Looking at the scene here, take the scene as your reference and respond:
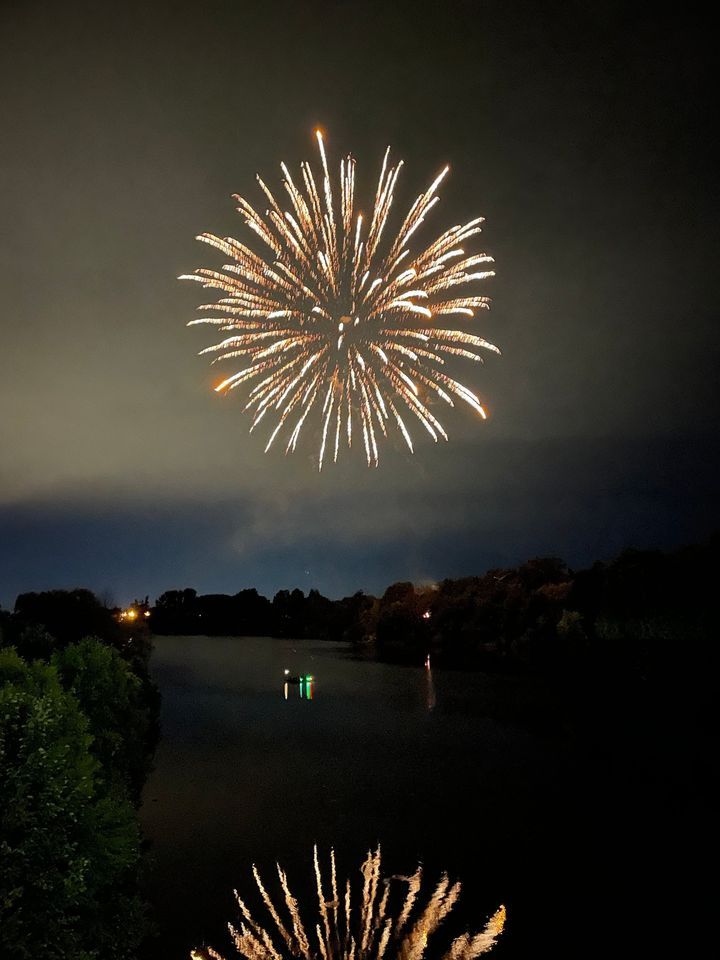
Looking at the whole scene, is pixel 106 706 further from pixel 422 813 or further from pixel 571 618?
pixel 571 618

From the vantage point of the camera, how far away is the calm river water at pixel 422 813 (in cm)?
1961

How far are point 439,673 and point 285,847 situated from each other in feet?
232

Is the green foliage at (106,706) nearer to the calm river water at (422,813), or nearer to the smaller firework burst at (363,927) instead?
the calm river water at (422,813)

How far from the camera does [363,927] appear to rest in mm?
17750

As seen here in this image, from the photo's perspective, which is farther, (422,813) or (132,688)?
(132,688)

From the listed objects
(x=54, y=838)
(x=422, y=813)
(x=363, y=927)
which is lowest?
(x=422, y=813)

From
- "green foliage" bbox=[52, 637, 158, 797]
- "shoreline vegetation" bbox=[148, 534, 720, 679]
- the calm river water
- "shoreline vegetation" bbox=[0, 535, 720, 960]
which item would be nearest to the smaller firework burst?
the calm river water

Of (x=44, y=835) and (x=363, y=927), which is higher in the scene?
(x=44, y=835)

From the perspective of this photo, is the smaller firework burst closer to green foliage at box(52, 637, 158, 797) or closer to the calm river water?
the calm river water

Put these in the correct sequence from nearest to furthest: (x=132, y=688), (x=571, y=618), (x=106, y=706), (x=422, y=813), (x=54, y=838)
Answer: (x=54, y=838) → (x=106, y=706) → (x=422, y=813) → (x=132, y=688) → (x=571, y=618)

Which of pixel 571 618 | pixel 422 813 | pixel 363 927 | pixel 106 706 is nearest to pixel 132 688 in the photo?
pixel 106 706

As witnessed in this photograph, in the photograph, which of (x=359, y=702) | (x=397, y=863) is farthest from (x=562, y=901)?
(x=359, y=702)

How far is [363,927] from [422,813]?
12.2 metres

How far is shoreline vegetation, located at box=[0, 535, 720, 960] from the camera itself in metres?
10.9
